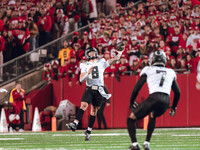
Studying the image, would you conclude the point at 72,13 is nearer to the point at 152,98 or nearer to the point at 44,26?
the point at 44,26

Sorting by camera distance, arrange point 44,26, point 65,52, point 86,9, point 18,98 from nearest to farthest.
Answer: point 18,98
point 65,52
point 44,26
point 86,9

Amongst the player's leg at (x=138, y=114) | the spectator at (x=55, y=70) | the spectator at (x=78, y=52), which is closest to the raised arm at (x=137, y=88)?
the player's leg at (x=138, y=114)

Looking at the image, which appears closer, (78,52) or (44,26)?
(78,52)

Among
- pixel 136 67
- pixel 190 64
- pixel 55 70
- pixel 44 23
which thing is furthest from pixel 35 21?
pixel 190 64

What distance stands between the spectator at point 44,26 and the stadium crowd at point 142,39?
1270 millimetres

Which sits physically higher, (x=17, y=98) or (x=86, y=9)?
(x=86, y=9)

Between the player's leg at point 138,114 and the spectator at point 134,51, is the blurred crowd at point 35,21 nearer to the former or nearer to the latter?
the spectator at point 134,51

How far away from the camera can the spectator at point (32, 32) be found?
65.6ft

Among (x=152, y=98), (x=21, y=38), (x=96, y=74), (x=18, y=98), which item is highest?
(x=21, y=38)

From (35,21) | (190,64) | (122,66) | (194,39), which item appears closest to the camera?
(190,64)

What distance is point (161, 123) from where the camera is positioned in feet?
59.4

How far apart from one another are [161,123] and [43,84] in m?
4.79

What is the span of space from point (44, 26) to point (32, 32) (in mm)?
768

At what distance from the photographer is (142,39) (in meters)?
18.7
